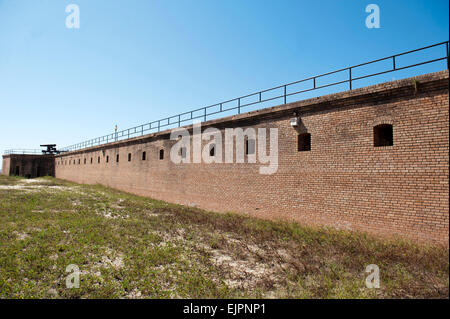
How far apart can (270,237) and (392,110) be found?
4626mm

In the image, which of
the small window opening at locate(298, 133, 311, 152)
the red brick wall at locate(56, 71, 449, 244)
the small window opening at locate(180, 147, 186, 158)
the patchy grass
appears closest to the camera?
the patchy grass

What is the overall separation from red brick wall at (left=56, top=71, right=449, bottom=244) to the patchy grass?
2.14 feet

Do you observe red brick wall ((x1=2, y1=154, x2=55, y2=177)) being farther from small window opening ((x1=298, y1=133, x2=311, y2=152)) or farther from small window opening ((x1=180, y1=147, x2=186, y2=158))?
small window opening ((x1=298, y1=133, x2=311, y2=152))

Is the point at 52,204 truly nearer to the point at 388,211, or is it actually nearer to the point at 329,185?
the point at 329,185

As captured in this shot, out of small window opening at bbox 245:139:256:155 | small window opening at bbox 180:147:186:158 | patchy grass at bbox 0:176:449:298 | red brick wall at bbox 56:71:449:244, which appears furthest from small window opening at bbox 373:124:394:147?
small window opening at bbox 180:147:186:158

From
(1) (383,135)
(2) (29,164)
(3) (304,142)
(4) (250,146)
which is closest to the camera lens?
(1) (383,135)

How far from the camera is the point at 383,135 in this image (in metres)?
7.38

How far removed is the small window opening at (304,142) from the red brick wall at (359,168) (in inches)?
8.1

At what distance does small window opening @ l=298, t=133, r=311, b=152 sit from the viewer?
911 cm

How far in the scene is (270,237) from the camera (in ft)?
24.9

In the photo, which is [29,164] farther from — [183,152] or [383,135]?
[383,135]

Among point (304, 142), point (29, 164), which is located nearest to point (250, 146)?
point (304, 142)

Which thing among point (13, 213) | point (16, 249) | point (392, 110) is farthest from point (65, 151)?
point (392, 110)

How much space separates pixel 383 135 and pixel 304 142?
2436 mm
